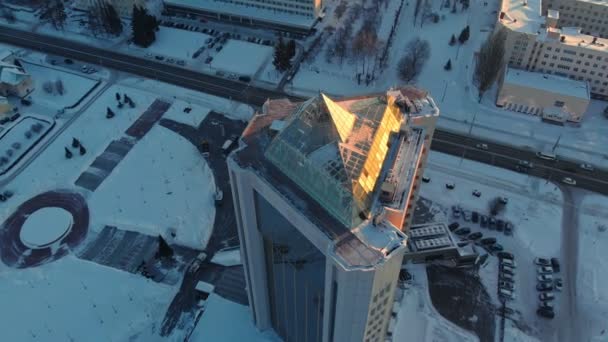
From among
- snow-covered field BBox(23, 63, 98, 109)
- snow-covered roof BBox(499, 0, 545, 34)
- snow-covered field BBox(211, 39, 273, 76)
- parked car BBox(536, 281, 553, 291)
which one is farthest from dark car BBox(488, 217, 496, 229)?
snow-covered field BBox(23, 63, 98, 109)

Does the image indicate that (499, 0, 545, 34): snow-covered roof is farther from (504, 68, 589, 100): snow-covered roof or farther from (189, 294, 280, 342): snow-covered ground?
(189, 294, 280, 342): snow-covered ground

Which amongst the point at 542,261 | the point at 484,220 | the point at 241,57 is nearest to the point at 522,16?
the point at 484,220

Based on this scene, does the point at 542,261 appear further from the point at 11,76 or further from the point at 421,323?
the point at 11,76

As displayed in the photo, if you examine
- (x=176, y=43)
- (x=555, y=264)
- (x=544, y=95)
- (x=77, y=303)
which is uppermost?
(x=544, y=95)

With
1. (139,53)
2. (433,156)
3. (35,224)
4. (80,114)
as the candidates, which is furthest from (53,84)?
(433,156)

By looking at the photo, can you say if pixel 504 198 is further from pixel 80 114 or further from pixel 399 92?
pixel 80 114

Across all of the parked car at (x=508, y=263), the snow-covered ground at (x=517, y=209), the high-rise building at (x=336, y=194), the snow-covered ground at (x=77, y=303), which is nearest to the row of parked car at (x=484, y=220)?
the snow-covered ground at (x=517, y=209)

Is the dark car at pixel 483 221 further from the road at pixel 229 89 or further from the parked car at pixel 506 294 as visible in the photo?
the road at pixel 229 89
